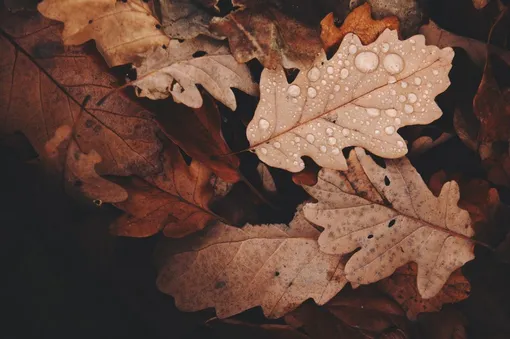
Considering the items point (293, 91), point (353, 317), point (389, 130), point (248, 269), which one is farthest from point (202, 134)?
point (353, 317)

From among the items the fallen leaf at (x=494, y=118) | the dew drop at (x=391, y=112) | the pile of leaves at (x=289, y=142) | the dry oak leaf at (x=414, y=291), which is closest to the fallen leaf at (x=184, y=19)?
the pile of leaves at (x=289, y=142)

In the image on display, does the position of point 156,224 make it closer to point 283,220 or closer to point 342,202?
point 283,220

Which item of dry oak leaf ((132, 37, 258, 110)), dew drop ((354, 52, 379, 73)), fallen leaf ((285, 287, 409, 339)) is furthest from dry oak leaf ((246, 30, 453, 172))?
fallen leaf ((285, 287, 409, 339))

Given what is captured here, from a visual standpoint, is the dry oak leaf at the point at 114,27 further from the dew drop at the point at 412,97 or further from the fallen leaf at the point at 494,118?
the fallen leaf at the point at 494,118

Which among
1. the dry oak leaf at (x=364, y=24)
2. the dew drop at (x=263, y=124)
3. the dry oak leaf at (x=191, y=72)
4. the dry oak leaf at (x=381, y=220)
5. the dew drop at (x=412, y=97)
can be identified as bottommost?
the dry oak leaf at (x=381, y=220)

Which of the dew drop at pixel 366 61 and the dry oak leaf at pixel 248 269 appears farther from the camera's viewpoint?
the dry oak leaf at pixel 248 269

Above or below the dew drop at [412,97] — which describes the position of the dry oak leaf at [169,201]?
below

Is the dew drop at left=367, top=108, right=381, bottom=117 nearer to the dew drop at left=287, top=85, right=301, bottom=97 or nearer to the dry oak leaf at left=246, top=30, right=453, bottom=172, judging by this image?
the dry oak leaf at left=246, top=30, right=453, bottom=172

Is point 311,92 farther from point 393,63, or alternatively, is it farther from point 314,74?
point 393,63
